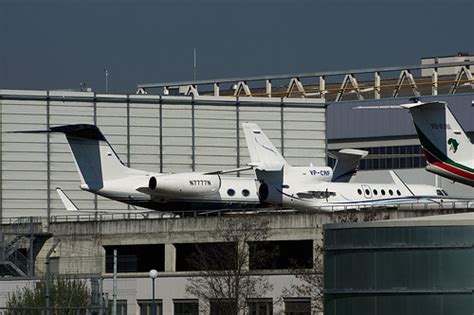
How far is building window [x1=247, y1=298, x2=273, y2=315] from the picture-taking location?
7094 cm

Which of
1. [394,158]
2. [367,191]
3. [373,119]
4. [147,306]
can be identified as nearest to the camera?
[147,306]

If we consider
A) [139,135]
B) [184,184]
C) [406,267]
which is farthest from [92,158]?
[406,267]

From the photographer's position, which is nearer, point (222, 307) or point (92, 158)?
point (222, 307)

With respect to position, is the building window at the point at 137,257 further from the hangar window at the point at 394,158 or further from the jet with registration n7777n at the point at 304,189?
the hangar window at the point at 394,158

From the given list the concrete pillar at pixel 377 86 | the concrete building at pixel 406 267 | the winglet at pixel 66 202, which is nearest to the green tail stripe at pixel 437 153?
the winglet at pixel 66 202

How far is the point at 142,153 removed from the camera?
326 feet

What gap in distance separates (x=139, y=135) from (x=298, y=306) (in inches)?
1293

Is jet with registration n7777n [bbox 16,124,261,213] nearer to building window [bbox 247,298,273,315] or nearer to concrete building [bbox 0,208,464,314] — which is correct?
concrete building [bbox 0,208,464,314]

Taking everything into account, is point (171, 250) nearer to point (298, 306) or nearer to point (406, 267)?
point (298, 306)

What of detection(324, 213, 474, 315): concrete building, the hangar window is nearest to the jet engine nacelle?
the hangar window

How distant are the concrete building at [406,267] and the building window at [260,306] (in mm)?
36015

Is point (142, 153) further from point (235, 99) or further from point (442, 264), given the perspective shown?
point (442, 264)

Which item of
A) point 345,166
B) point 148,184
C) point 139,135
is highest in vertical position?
point 139,135

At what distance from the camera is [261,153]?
8562 centimetres
